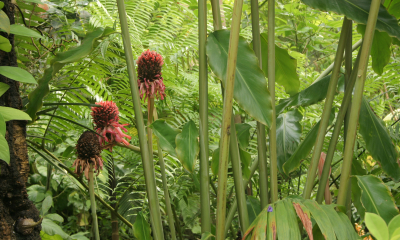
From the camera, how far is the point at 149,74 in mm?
708

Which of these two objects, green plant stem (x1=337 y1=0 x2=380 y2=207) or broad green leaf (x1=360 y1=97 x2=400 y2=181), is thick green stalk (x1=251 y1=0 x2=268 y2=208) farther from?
broad green leaf (x1=360 y1=97 x2=400 y2=181)

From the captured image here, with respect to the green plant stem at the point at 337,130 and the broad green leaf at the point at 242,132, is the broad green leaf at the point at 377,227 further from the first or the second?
the broad green leaf at the point at 242,132

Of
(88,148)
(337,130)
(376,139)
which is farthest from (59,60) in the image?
(376,139)

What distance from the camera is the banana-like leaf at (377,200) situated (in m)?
0.57

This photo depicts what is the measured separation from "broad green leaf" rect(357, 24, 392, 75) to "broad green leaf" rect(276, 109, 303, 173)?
0.29m

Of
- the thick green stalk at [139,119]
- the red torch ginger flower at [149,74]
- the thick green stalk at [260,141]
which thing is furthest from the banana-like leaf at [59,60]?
the thick green stalk at [260,141]

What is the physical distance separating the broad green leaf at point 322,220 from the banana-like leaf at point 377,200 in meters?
0.18

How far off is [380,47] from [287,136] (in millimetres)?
360

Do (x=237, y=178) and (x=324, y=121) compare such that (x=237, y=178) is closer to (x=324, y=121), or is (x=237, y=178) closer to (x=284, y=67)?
(x=324, y=121)

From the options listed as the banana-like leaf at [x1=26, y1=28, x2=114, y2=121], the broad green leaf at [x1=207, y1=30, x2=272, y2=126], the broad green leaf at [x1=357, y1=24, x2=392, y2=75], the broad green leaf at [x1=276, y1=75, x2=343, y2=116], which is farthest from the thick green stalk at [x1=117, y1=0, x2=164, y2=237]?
the broad green leaf at [x1=357, y1=24, x2=392, y2=75]

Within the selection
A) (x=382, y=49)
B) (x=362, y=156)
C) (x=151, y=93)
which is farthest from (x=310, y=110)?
(x=151, y=93)

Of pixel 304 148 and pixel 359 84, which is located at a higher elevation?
pixel 359 84

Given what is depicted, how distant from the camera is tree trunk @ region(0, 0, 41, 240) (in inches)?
20.4

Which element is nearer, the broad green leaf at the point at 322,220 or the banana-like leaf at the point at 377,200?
the broad green leaf at the point at 322,220
